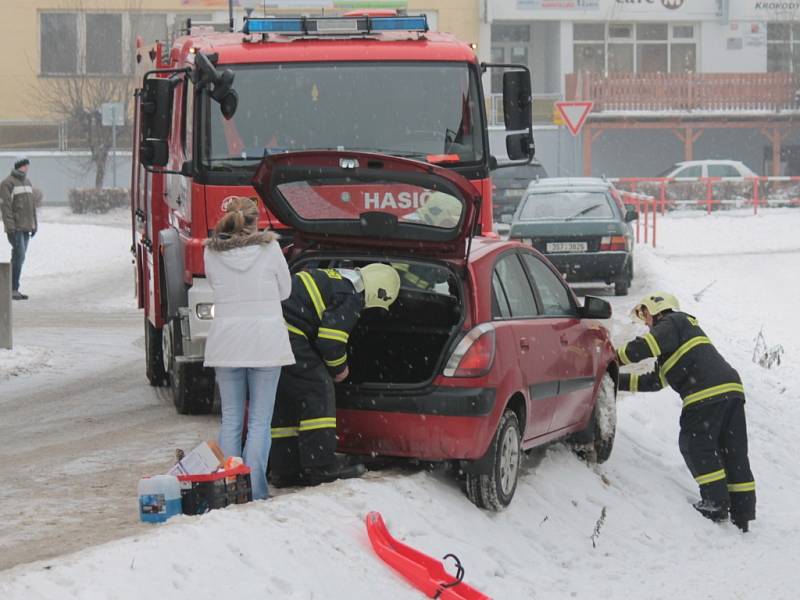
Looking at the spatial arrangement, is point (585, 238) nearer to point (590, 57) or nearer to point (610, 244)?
point (610, 244)

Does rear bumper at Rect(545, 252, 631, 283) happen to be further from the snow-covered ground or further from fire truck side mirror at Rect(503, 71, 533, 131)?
fire truck side mirror at Rect(503, 71, 533, 131)

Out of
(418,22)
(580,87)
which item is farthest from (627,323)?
(580,87)

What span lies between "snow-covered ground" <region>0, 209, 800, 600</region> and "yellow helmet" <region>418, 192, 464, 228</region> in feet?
4.63

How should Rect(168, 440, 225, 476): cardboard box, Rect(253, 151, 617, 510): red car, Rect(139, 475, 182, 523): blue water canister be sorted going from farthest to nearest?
Rect(253, 151, 617, 510): red car, Rect(168, 440, 225, 476): cardboard box, Rect(139, 475, 182, 523): blue water canister

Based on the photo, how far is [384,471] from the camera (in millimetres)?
8828

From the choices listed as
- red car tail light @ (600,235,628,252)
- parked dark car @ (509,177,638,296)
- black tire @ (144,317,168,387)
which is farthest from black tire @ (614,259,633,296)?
black tire @ (144,317,168,387)

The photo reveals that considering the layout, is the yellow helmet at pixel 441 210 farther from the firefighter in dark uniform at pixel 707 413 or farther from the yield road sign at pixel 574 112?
the yield road sign at pixel 574 112

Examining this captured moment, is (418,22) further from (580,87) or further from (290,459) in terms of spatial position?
(580,87)

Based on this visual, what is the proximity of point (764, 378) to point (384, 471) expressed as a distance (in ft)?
26.0

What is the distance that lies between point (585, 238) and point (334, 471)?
1407 centimetres

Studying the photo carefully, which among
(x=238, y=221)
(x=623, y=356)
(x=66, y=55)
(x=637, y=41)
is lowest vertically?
(x=623, y=356)

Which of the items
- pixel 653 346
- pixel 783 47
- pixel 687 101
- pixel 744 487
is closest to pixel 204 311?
pixel 653 346

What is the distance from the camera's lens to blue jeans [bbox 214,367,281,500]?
8.36m

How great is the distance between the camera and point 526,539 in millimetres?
8500
